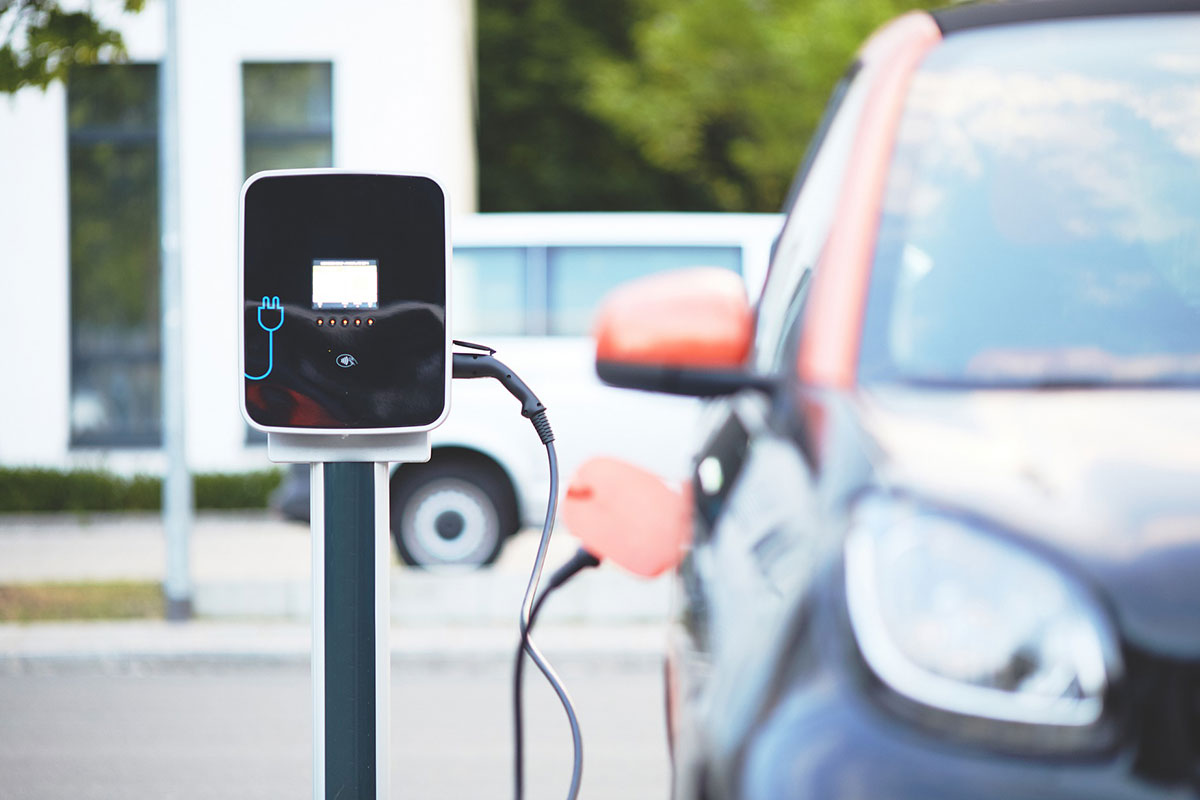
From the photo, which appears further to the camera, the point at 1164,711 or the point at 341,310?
the point at 341,310

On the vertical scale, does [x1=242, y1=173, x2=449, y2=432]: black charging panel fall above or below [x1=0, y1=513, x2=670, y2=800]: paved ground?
above

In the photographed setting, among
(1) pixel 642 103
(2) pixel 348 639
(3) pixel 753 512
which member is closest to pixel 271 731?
(2) pixel 348 639

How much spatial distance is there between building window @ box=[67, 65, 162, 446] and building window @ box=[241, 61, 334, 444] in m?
0.88

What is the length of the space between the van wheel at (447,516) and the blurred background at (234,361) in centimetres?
5

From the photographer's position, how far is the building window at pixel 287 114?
12.4 m

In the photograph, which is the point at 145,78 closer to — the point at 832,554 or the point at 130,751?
the point at 130,751

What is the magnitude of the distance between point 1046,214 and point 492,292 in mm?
7256

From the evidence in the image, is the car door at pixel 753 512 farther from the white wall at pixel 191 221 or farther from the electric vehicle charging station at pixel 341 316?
the white wall at pixel 191 221

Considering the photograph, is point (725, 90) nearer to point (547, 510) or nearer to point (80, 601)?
point (80, 601)

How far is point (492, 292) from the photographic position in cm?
873

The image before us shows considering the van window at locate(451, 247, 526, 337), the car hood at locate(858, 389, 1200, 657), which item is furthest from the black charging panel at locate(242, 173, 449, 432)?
the van window at locate(451, 247, 526, 337)

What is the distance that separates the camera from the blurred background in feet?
17.7

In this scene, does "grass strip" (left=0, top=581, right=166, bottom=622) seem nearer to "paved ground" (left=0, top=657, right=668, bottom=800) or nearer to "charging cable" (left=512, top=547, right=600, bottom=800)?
"paved ground" (left=0, top=657, right=668, bottom=800)

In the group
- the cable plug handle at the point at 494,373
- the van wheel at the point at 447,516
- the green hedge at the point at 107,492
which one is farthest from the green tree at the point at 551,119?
the cable plug handle at the point at 494,373
